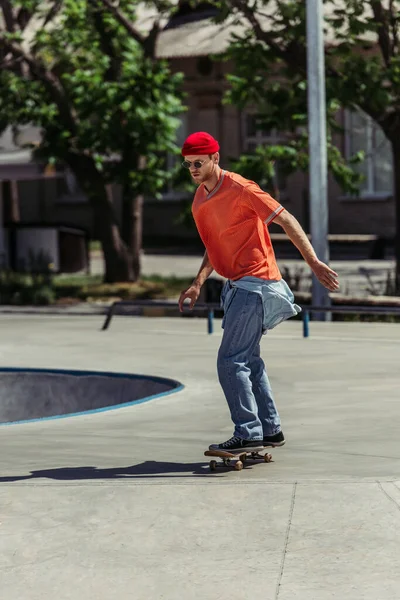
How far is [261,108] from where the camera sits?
2466cm

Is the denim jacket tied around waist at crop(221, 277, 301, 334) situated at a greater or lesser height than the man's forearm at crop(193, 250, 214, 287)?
lesser

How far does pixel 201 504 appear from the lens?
7.86 metres

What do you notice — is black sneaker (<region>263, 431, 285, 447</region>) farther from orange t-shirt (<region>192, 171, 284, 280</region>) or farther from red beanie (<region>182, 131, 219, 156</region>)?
red beanie (<region>182, 131, 219, 156</region>)

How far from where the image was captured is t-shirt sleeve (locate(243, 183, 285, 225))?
28.3ft

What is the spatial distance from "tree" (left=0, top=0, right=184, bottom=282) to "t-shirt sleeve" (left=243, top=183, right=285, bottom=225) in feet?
59.9

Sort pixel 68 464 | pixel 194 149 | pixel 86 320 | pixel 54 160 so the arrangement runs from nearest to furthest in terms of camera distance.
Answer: pixel 194 149, pixel 68 464, pixel 86 320, pixel 54 160

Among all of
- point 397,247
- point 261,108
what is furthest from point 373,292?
point 261,108

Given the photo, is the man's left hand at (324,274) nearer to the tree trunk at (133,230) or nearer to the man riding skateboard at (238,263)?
the man riding skateboard at (238,263)

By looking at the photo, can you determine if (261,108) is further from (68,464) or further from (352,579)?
(352,579)

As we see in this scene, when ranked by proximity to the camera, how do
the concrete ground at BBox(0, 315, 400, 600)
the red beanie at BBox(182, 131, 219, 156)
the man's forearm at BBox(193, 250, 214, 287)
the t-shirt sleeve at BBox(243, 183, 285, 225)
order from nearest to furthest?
the concrete ground at BBox(0, 315, 400, 600), the t-shirt sleeve at BBox(243, 183, 285, 225), the red beanie at BBox(182, 131, 219, 156), the man's forearm at BBox(193, 250, 214, 287)

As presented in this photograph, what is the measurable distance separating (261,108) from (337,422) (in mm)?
14152

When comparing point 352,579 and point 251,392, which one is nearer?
point 352,579

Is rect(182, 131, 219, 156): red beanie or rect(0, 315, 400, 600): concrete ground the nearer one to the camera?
rect(0, 315, 400, 600): concrete ground

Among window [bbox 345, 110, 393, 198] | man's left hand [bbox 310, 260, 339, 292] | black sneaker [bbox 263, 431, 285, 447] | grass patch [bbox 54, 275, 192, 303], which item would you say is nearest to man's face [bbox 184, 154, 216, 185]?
man's left hand [bbox 310, 260, 339, 292]
